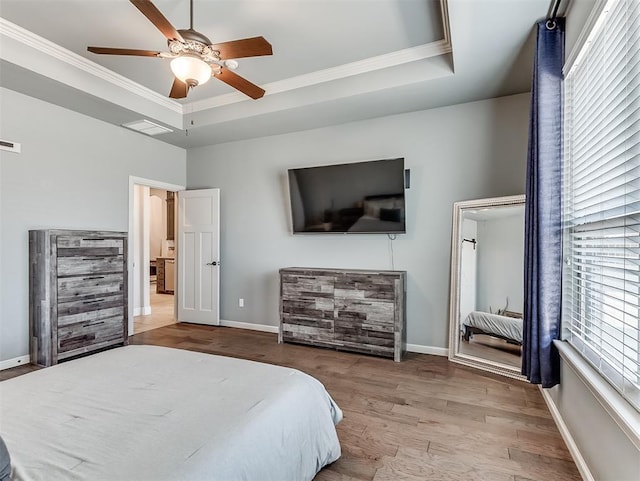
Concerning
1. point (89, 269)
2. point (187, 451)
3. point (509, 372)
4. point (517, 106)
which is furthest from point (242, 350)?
point (517, 106)

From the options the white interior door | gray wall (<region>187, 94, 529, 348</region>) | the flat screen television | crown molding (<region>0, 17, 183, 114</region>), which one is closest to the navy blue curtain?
gray wall (<region>187, 94, 529, 348</region>)

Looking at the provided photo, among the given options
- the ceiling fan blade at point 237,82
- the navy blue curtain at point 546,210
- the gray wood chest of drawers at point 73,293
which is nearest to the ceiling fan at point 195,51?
the ceiling fan blade at point 237,82

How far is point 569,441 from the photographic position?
218cm

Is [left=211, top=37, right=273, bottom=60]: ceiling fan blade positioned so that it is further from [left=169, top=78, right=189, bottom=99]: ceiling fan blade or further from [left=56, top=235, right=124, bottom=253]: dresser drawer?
[left=56, top=235, right=124, bottom=253]: dresser drawer

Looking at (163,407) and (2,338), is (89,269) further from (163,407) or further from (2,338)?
(163,407)

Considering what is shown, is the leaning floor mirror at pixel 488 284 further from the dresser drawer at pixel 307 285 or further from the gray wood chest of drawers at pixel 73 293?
the gray wood chest of drawers at pixel 73 293

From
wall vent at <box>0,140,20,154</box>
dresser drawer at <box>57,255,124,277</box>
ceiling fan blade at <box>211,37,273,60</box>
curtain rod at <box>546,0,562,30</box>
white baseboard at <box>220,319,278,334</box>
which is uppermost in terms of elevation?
curtain rod at <box>546,0,562,30</box>

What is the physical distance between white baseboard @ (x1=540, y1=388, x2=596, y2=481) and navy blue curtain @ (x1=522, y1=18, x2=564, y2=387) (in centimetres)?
28

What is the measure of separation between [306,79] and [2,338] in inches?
158

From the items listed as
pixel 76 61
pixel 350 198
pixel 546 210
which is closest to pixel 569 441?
pixel 546 210

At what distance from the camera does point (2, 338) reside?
3.51 metres

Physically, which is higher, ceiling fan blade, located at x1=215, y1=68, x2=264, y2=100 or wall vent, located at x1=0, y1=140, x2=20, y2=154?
ceiling fan blade, located at x1=215, y1=68, x2=264, y2=100

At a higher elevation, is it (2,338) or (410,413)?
(2,338)

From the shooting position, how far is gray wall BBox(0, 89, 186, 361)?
3.55 metres
